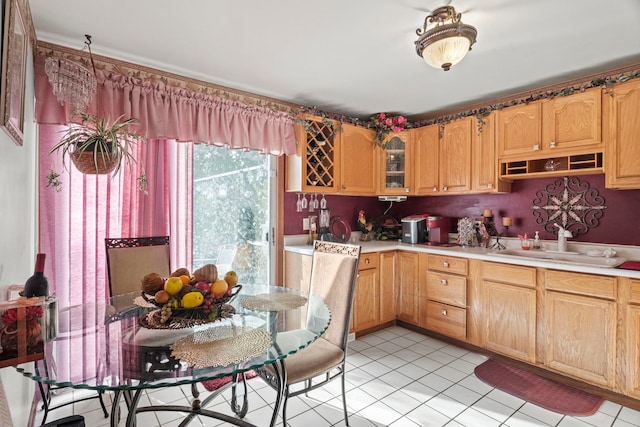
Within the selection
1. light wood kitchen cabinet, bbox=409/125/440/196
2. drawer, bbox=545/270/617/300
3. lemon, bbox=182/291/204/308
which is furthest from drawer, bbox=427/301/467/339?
lemon, bbox=182/291/204/308

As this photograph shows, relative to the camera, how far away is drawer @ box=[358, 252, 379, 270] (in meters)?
3.29

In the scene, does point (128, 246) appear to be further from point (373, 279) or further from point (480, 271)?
point (480, 271)

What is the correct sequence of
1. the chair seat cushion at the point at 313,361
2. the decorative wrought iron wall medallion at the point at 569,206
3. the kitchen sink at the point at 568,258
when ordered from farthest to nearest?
the decorative wrought iron wall medallion at the point at 569,206
the kitchen sink at the point at 568,258
the chair seat cushion at the point at 313,361

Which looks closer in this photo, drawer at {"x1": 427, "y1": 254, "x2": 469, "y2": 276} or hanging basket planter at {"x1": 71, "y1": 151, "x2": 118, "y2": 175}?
hanging basket planter at {"x1": 71, "y1": 151, "x2": 118, "y2": 175}

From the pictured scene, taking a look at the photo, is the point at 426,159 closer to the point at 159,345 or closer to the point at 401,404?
the point at 401,404

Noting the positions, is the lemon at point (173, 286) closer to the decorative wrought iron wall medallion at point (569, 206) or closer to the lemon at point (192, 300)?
the lemon at point (192, 300)

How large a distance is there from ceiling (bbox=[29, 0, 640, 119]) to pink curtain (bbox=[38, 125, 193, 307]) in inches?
28.5

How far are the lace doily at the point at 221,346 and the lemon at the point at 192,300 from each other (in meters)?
0.12

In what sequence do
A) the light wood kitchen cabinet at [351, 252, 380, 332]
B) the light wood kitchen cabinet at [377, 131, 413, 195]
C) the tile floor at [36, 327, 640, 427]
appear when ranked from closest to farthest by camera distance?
the tile floor at [36, 327, 640, 427], the light wood kitchen cabinet at [351, 252, 380, 332], the light wood kitchen cabinet at [377, 131, 413, 195]

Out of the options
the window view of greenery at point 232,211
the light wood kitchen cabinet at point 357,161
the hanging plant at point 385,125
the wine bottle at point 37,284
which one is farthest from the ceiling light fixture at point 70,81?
the hanging plant at point 385,125

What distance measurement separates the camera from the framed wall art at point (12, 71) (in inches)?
47.3

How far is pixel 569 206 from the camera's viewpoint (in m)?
2.95

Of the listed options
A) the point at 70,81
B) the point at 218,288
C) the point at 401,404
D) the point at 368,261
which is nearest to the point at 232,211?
the point at 368,261

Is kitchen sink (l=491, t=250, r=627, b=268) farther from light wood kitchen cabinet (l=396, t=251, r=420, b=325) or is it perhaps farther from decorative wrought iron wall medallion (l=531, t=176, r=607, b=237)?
light wood kitchen cabinet (l=396, t=251, r=420, b=325)
